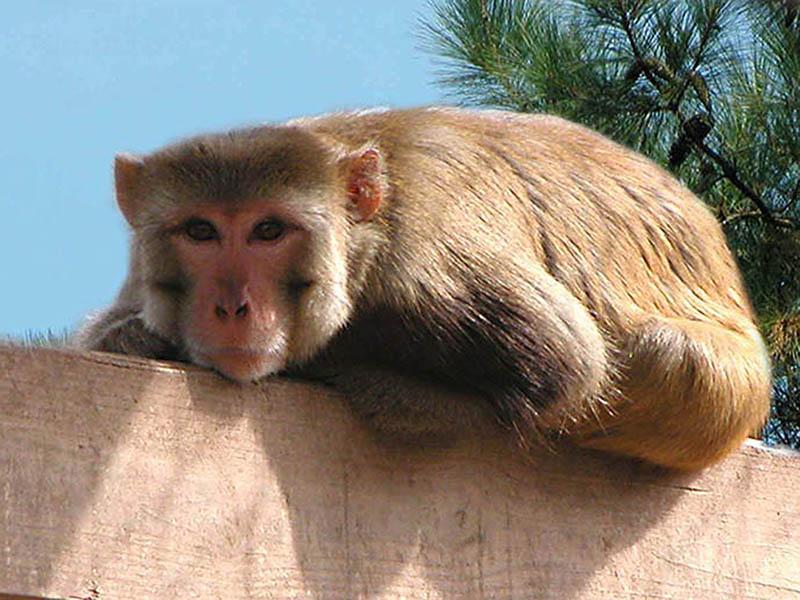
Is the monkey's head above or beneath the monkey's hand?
above

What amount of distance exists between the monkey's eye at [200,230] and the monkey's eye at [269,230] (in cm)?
9

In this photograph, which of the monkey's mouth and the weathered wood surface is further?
the monkey's mouth

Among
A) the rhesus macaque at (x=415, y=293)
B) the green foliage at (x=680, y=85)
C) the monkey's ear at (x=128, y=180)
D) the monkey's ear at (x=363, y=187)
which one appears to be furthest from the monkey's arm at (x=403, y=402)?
the green foliage at (x=680, y=85)

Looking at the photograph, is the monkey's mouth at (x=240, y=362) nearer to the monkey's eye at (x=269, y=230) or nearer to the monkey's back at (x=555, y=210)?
the monkey's eye at (x=269, y=230)

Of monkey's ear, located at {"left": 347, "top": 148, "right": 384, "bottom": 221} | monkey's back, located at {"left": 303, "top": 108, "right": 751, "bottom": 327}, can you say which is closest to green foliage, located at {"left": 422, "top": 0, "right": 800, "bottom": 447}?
monkey's back, located at {"left": 303, "top": 108, "right": 751, "bottom": 327}

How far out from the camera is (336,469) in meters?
3.37

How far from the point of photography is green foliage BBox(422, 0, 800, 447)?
300 inches

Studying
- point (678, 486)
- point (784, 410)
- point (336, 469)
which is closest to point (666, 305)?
point (678, 486)

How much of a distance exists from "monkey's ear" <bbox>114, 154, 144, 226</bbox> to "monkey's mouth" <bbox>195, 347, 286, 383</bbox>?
61 cm

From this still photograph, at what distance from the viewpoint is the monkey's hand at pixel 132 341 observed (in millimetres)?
3822

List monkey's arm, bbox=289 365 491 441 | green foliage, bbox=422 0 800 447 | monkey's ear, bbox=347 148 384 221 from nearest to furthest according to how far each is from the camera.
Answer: monkey's arm, bbox=289 365 491 441 < monkey's ear, bbox=347 148 384 221 < green foliage, bbox=422 0 800 447

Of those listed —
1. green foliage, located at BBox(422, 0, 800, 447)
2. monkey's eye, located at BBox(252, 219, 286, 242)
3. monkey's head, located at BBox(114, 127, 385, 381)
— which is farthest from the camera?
green foliage, located at BBox(422, 0, 800, 447)

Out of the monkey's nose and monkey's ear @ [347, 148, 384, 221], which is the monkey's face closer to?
the monkey's nose

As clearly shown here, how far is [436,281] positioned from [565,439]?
44 cm
